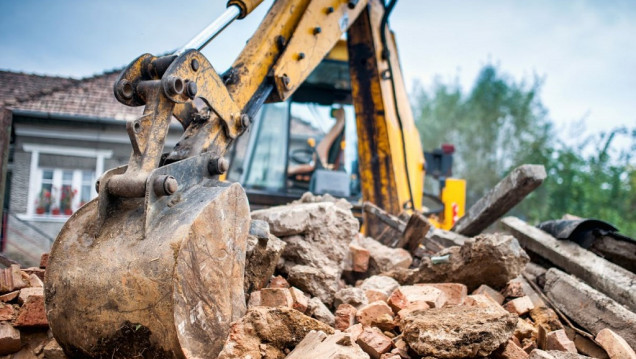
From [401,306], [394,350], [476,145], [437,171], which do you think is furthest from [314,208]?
[476,145]

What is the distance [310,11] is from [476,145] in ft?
101

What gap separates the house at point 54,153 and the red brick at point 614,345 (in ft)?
35.7

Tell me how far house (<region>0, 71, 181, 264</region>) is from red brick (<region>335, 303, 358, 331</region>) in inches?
399

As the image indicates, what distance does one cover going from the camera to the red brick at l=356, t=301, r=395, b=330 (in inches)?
99.7

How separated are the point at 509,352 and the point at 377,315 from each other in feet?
2.15

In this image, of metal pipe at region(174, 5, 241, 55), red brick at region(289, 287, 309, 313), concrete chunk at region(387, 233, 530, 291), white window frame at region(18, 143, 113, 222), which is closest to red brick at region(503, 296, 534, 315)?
concrete chunk at region(387, 233, 530, 291)

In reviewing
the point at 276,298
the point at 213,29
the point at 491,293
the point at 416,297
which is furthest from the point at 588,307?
the point at 213,29

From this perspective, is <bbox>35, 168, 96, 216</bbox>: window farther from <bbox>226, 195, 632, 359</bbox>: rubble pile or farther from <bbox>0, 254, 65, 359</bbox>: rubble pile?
<bbox>226, 195, 632, 359</bbox>: rubble pile

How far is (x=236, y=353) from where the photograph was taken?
1984mm

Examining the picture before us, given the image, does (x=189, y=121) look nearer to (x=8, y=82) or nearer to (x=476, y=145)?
(x=8, y=82)

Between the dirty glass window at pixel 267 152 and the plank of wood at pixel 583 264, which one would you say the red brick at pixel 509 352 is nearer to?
the plank of wood at pixel 583 264

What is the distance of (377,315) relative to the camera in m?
2.59

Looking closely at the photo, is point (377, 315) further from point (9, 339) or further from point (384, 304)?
point (9, 339)

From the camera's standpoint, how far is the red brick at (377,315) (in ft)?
8.30
